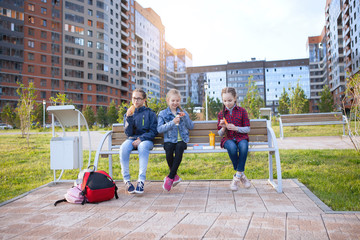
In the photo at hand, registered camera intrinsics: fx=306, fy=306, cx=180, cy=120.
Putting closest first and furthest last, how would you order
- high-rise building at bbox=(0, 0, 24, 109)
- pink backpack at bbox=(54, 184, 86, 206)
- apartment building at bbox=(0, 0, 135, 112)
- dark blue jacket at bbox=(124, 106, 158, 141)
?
pink backpack at bbox=(54, 184, 86, 206)
dark blue jacket at bbox=(124, 106, 158, 141)
high-rise building at bbox=(0, 0, 24, 109)
apartment building at bbox=(0, 0, 135, 112)

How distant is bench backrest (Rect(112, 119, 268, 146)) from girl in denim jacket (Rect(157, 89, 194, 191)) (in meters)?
0.21

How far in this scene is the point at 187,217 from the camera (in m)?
3.23

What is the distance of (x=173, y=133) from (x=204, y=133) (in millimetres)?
659

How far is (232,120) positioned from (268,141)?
743mm

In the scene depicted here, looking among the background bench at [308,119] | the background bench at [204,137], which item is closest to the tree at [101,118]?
the background bench at [308,119]

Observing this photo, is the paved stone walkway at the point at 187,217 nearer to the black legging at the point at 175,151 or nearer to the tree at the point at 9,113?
the black legging at the point at 175,151

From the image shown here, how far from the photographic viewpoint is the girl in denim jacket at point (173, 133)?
4.54 metres

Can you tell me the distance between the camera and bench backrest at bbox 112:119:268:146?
506cm

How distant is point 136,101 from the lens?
498 cm

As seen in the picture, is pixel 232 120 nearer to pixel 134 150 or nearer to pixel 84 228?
pixel 134 150

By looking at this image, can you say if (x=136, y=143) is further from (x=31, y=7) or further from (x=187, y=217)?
(x=31, y=7)

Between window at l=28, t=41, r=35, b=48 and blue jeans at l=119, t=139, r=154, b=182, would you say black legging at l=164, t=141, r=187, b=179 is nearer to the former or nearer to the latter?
blue jeans at l=119, t=139, r=154, b=182

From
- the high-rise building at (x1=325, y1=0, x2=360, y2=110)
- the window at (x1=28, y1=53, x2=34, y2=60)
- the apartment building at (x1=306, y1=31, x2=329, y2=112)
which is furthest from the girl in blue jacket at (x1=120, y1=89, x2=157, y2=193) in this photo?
the apartment building at (x1=306, y1=31, x2=329, y2=112)

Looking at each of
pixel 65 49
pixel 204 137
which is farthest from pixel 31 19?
pixel 204 137
